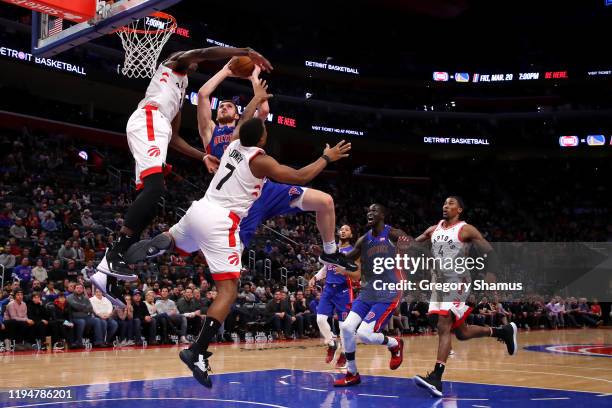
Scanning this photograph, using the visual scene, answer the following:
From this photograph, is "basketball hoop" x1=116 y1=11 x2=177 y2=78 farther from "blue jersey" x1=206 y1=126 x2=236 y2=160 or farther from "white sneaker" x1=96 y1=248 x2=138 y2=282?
"white sneaker" x1=96 y1=248 x2=138 y2=282

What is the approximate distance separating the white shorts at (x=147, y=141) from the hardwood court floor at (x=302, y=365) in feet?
11.6

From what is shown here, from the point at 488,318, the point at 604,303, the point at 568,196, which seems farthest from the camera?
the point at 568,196

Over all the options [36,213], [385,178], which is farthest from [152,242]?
[385,178]

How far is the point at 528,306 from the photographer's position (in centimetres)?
2436

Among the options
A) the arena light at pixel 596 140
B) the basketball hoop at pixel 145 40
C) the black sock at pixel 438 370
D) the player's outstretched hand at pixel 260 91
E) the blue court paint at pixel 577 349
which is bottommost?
the blue court paint at pixel 577 349

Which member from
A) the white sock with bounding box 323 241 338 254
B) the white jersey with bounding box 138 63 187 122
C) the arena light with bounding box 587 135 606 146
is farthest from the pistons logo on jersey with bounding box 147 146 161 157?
the arena light with bounding box 587 135 606 146

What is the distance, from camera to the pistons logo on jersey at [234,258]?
5410 mm

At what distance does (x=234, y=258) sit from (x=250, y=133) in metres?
0.99

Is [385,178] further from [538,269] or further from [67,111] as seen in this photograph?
[67,111]

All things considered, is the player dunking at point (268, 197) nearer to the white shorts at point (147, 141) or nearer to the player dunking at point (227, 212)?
the player dunking at point (227, 212)

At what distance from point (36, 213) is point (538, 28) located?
31.8 metres

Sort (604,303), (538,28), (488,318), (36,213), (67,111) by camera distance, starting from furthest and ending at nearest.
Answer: (538,28)
(604,303)
(67,111)
(488,318)
(36,213)

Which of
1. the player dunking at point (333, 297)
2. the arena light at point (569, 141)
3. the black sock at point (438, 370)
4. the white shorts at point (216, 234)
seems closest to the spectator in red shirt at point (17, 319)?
the player dunking at point (333, 297)

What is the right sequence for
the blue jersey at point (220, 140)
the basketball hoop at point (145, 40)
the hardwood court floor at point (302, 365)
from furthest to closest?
the hardwood court floor at point (302, 365) < the basketball hoop at point (145, 40) < the blue jersey at point (220, 140)
